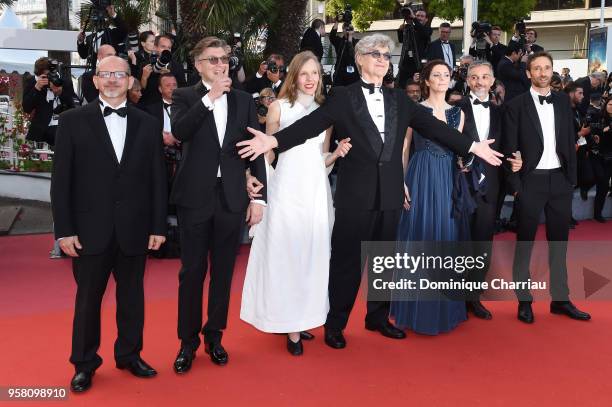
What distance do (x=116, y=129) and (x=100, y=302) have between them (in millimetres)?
952

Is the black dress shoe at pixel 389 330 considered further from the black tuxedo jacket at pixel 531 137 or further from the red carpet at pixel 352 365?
the black tuxedo jacket at pixel 531 137

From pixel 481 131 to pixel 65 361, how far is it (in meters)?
3.21

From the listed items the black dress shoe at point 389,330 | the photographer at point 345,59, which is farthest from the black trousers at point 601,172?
the black dress shoe at point 389,330

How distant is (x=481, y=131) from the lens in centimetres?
509

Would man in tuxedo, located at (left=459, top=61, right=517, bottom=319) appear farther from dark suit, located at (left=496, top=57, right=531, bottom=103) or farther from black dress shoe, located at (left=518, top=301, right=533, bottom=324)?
dark suit, located at (left=496, top=57, right=531, bottom=103)

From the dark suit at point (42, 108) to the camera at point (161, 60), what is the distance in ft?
2.88

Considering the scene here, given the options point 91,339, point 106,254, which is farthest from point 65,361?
point 106,254

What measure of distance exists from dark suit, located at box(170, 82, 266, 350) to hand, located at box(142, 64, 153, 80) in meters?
3.16

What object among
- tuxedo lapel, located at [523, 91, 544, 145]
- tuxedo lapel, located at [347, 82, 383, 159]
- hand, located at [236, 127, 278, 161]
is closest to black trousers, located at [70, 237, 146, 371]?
hand, located at [236, 127, 278, 161]

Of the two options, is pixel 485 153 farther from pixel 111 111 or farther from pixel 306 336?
pixel 111 111

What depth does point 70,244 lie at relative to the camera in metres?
3.61

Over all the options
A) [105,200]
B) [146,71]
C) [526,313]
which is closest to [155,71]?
[146,71]

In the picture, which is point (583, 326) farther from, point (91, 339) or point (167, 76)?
point (167, 76)

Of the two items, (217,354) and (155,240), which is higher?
(155,240)
